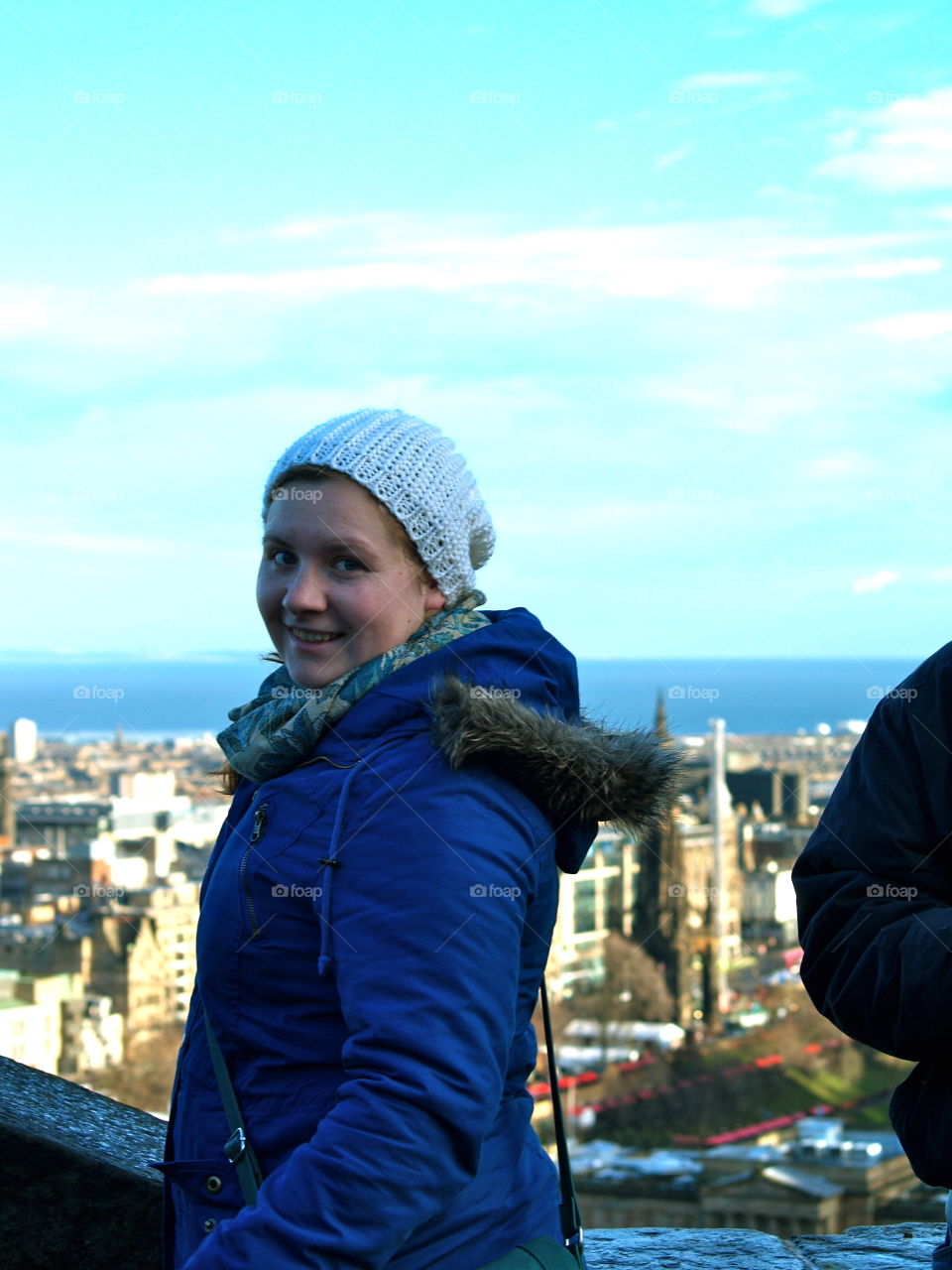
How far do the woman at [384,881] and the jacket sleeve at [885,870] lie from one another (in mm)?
280

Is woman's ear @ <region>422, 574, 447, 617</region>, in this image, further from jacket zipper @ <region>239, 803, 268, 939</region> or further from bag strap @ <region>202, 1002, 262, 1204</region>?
bag strap @ <region>202, 1002, 262, 1204</region>

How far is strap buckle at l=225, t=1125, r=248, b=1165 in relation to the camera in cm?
138

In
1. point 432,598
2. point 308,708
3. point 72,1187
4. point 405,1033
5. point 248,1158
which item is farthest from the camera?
point 72,1187

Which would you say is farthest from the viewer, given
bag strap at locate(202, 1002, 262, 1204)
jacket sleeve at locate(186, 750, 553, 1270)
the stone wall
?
the stone wall

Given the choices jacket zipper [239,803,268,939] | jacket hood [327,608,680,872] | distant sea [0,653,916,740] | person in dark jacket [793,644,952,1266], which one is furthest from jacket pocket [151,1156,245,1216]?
distant sea [0,653,916,740]

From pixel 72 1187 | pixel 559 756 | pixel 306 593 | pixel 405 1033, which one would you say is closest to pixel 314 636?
pixel 306 593

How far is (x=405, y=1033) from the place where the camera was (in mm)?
1261

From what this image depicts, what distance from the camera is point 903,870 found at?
5.35ft

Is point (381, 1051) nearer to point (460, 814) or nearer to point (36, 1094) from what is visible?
point (460, 814)

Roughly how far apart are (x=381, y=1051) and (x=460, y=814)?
8.5 inches

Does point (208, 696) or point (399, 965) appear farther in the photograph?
point (208, 696)

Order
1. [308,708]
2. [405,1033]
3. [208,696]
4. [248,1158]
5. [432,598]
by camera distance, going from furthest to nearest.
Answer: [208,696] → [432,598] → [308,708] → [248,1158] → [405,1033]

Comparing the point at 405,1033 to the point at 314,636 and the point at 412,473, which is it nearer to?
the point at 314,636

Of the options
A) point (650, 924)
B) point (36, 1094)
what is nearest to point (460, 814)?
point (36, 1094)
